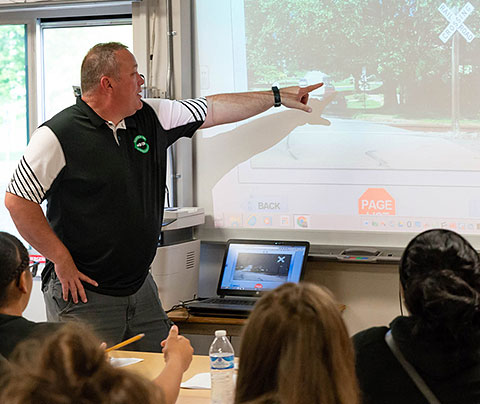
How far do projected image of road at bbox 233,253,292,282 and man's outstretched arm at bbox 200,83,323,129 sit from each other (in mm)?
744

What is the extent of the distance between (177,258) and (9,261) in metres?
1.77

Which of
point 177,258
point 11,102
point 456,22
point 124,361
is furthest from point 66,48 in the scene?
point 124,361

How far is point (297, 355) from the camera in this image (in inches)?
48.4

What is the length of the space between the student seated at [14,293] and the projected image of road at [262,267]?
1.81 metres

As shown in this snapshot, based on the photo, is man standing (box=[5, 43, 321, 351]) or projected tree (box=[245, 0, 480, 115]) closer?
man standing (box=[5, 43, 321, 351])

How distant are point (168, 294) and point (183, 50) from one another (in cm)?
136

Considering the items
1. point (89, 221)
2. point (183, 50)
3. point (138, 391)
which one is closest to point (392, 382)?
point (138, 391)

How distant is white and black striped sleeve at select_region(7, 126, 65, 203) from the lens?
8.93 feet

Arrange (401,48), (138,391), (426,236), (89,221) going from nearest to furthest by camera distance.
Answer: (138,391) < (426,236) < (89,221) < (401,48)

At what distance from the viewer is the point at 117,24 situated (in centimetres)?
428

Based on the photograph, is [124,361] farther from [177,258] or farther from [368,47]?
[368,47]

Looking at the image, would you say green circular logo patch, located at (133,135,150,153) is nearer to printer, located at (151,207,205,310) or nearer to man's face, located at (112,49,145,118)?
man's face, located at (112,49,145,118)

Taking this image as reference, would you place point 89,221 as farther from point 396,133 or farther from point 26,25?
point 26,25

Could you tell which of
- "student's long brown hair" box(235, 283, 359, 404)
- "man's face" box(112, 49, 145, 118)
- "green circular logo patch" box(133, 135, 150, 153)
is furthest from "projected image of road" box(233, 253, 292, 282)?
"student's long brown hair" box(235, 283, 359, 404)
